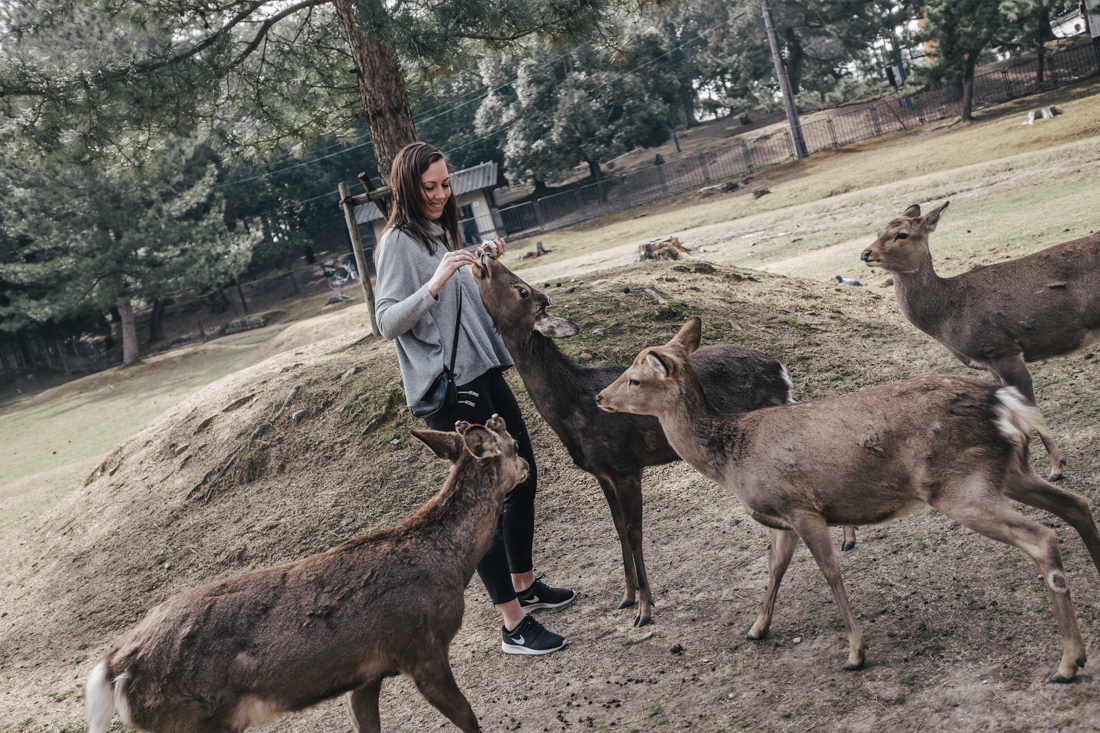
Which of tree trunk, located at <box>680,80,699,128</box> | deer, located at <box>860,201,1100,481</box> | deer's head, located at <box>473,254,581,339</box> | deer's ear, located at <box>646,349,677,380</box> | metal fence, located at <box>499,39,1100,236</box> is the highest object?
tree trunk, located at <box>680,80,699,128</box>

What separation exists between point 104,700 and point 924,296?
5.23m

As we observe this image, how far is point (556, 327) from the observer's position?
4188 millimetres

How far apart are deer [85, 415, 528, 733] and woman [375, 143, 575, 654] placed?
0.69m

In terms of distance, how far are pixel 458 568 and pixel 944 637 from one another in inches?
76.1

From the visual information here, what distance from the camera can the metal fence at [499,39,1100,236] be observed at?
33.7 m

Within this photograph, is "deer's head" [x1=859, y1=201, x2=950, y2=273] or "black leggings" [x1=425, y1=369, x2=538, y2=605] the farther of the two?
"deer's head" [x1=859, y1=201, x2=950, y2=273]

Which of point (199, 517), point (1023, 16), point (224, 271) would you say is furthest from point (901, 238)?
point (224, 271)

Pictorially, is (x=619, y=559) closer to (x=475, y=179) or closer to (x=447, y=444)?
(x=447, y=444)

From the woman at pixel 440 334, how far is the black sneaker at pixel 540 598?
0.30 meters

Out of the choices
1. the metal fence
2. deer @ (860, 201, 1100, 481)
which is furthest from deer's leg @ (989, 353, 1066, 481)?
the metal fence

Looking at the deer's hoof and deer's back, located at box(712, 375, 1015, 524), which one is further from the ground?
deer's back, located at box(712, 375, 1015, 524)

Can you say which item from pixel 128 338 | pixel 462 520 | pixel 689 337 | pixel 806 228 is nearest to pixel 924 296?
pixel 689 337

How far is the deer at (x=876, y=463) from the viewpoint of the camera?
304 cm

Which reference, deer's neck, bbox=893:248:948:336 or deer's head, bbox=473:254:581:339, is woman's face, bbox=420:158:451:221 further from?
deer's neck, bbox=893:248:948:336
